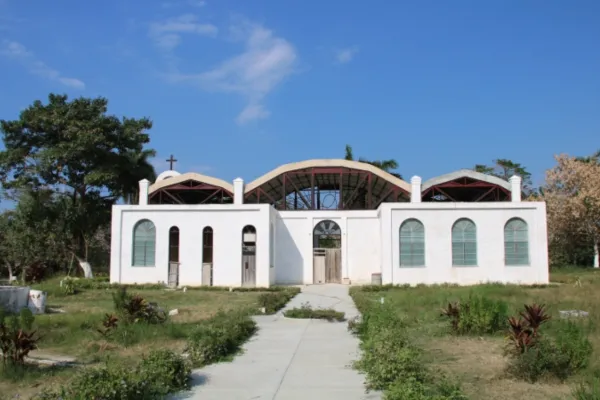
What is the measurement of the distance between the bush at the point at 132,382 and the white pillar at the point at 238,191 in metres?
24.2

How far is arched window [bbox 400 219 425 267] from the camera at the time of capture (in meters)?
29.5

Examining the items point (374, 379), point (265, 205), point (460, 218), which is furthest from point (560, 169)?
point (374, 379)

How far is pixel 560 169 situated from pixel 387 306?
138 feet

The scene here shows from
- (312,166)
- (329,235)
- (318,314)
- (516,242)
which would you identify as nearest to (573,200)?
(516,242)

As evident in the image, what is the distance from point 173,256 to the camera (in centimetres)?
3133

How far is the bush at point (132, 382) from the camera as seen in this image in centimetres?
591

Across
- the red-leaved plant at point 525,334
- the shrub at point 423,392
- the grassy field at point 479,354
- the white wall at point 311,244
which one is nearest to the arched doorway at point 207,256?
the white wall at point 311,244

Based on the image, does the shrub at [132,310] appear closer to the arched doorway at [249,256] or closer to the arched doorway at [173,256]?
the arched doorway at [249,256]

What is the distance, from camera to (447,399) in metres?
5.77

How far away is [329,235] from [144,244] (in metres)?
10.6

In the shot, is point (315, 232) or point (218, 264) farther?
point (315, 232)

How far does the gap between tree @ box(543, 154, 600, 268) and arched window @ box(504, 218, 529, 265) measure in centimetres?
1746

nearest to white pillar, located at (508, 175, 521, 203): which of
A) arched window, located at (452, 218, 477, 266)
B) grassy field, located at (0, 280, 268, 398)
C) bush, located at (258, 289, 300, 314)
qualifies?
arched window, located at (452, 218, 477, 266)

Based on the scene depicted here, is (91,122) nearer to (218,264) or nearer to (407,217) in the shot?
(218,264)
